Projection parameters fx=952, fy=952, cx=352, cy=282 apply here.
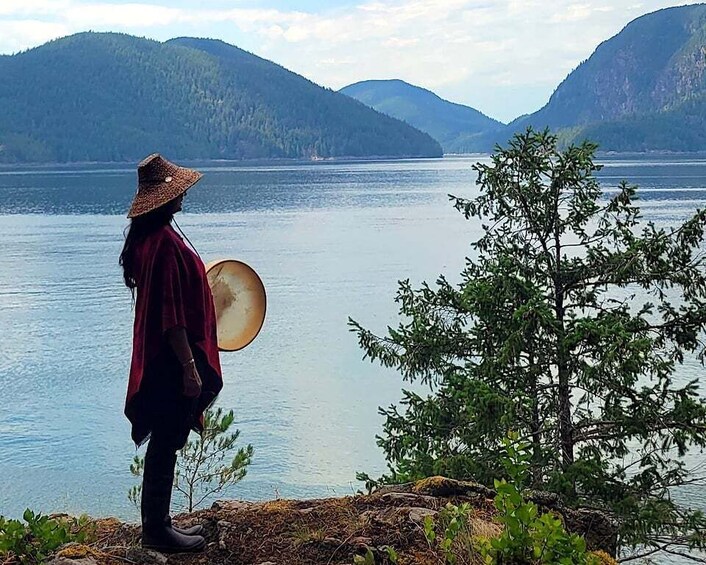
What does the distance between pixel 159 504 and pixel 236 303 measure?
110cm

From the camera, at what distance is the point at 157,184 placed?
4.18m

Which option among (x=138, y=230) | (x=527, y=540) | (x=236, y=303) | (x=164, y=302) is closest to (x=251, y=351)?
(x=236, y=303)

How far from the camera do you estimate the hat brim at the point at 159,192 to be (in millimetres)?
4090

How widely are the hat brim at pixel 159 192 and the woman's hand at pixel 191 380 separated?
686 mm

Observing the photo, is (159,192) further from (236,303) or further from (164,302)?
(236,303)

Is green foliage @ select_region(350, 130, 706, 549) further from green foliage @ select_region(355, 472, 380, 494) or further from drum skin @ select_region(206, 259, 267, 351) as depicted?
drum skin @ select_region(206, 259, 267, 351)

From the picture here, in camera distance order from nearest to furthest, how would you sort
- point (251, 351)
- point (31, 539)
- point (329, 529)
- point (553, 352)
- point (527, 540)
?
point (527, 540) → point (31, 539) → point (329, 529) → point (553, 352) → point (251, 351)

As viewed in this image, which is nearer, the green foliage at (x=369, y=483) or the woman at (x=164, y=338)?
the woman at (x=164, y=338)

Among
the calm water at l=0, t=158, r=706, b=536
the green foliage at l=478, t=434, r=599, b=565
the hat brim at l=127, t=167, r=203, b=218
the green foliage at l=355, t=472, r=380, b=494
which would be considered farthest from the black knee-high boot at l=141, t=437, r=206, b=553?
the calm water at l=0, t=158, r=706, b=536

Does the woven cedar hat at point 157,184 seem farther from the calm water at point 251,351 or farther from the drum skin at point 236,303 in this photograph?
the calm water at point 251,351

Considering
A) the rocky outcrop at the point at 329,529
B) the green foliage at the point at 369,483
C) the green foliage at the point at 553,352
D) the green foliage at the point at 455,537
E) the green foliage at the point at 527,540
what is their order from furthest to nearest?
1. the green foliage at the point at 553,352
2. the green foliage at the point at 369,483
3. the rocky outcrop at the point at 329,529
4. the green foliage at the point at 455,537
5. the green foliage at the point at 527,540

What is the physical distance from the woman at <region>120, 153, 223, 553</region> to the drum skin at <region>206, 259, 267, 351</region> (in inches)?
21.8

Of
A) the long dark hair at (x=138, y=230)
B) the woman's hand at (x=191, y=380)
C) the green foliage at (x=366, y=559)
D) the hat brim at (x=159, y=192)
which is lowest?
the green foliage at (x=366, y=559)

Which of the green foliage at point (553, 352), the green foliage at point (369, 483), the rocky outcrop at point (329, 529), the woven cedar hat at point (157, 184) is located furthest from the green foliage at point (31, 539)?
the green foliage at point (553, 352)
